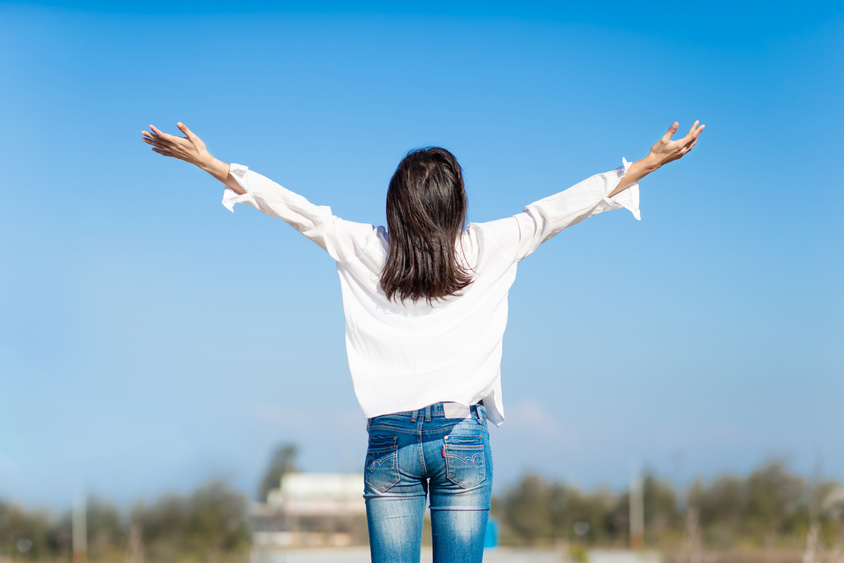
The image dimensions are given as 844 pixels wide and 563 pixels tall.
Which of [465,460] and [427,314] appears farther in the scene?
[427,314]

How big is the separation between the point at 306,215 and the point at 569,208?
782 millimetres

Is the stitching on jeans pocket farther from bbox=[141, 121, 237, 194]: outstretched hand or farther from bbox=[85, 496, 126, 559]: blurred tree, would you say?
bbox=[85, 496, 126, 559]: blurred tree

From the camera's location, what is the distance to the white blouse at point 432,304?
6.65 ft

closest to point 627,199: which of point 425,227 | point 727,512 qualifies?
point 425,227

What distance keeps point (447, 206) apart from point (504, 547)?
77.7 feet

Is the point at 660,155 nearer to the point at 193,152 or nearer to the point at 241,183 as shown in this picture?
the point at 241,183

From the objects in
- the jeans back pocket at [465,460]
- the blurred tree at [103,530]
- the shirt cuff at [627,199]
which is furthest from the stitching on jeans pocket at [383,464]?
the blurred tree at [103,530]

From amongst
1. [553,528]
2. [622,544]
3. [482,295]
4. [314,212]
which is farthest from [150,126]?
[553,528]

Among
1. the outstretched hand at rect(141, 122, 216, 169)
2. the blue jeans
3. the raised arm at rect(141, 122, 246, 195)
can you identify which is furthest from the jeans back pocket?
the outstretched hand at rect(141, 122, 216, 169)

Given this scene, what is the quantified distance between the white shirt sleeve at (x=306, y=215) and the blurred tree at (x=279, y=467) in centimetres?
3080

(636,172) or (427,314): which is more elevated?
(636,172)

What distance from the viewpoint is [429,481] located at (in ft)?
6.74

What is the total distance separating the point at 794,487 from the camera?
13.1 metres

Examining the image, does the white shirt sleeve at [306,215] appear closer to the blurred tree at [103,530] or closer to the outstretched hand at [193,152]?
the outstretched hand at [193,152]
